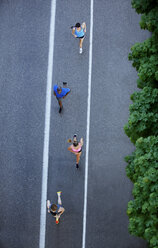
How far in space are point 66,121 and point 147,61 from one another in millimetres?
6853

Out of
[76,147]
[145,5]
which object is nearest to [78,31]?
[76,147]

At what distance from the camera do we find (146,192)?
979 centimetres

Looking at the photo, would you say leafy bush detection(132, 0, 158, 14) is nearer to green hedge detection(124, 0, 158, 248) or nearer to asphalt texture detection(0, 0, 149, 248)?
green hedge detection(124, 0, 158, 248)

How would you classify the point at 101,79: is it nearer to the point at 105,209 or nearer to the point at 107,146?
the point at 107,146

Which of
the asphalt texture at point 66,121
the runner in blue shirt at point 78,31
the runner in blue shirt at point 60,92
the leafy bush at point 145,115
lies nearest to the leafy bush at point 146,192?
the leafy bush at point 145,115

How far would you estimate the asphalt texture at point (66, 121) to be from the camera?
15.4 m

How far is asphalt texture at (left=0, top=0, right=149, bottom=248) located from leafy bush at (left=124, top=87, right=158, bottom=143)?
5984mm

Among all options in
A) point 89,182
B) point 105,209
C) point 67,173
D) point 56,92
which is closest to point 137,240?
point 105,209

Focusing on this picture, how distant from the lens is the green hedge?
963 cm

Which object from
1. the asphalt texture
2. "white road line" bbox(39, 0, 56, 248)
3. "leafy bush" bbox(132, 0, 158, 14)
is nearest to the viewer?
"leafy bush" bbox(132, 0, 158, 14)

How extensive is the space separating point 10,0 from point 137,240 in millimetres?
13415

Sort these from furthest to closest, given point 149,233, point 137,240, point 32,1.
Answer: point 32,1 < point 137,240 < point 149,233

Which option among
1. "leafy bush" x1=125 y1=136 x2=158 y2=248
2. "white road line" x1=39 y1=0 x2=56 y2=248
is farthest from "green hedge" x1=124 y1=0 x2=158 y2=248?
"white road line" x1=39 y1=0 x2=56 y2=248

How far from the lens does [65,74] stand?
1723 centimetres
